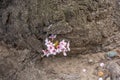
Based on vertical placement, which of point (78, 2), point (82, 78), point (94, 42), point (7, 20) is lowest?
point (82, 78)

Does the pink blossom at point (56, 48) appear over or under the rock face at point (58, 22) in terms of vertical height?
under

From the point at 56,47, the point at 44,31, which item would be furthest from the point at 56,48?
the point at 44,31

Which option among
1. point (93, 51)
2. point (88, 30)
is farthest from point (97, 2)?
point (93, 51)

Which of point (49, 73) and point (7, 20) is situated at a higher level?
point (7, 20)

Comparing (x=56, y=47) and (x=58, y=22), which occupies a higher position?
(x=58, y=22)

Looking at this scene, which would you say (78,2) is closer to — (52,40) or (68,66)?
(52,40)

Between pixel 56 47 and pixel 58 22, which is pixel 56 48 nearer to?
pixel 56 47
